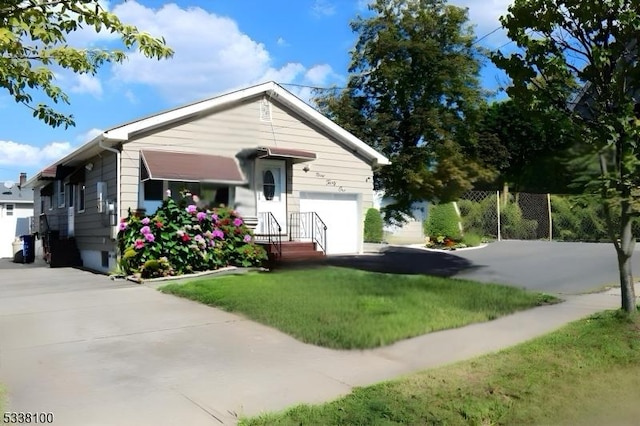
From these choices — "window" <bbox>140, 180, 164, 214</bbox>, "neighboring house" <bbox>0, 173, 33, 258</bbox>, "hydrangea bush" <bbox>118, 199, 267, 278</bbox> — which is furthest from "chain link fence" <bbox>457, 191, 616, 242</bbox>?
"neighboring house" <bbox>0, 173, 33, 258</bbox>

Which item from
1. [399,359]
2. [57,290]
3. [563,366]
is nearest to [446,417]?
[399,359]

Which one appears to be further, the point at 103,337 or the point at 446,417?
the point at 103,337

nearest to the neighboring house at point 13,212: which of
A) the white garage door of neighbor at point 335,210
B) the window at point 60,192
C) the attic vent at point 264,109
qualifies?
the window at point 60,192

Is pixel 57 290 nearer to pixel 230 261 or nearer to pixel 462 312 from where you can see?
pixel 230 261

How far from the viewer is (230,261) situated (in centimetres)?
427

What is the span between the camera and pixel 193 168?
2658 mm

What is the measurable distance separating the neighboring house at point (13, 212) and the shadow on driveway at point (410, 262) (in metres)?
28.5

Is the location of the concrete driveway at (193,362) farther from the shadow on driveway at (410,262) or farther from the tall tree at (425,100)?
the tall tree at (425,100)

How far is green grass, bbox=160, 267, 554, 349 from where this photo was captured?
3311 millimetres

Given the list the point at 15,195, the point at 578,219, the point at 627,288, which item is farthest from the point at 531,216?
the point at 15,195

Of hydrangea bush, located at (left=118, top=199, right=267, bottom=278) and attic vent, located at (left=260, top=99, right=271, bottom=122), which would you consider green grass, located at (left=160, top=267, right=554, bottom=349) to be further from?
attic vent, located at (left=260, top=99, right=271, bottom=122)

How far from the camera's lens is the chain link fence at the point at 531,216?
3441mm

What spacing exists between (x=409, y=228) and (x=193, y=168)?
153cm

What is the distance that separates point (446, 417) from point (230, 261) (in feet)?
6.41
